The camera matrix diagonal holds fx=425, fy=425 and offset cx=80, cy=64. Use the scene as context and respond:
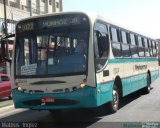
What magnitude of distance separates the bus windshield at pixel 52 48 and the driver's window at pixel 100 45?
0.34 meters

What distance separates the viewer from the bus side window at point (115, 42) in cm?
1317

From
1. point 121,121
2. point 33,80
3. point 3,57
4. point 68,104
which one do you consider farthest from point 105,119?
point 3,57

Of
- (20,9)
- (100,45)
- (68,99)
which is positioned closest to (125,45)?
(100,45)

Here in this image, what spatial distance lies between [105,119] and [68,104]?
4.84 ft

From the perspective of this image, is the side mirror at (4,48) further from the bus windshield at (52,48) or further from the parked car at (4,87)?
the parked car at (4,87)

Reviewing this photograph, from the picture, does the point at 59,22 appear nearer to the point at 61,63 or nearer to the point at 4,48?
the point at 61,63

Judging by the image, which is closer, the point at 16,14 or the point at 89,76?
Answer: the point at 89,76

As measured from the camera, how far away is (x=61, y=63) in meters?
10.8

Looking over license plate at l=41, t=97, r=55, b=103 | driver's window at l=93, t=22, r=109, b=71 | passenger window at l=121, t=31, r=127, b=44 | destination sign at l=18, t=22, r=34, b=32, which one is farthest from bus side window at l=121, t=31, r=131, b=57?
Answer: license plate at l=41, t=97, r=55, b=103

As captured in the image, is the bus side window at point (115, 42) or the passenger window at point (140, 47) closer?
the bus side window at point (115, 42)

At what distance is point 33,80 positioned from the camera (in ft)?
36.3

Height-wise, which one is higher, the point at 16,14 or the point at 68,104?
the point at 16,14

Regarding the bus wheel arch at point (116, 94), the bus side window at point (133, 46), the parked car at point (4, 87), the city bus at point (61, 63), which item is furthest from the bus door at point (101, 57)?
the parked car at point (4, 87)

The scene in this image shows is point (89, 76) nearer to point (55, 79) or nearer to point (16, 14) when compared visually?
point (55, 79)
